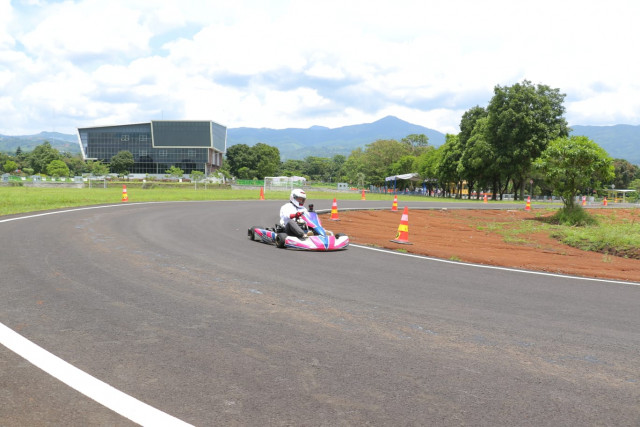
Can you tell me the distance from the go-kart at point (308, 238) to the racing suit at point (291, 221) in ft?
0.35

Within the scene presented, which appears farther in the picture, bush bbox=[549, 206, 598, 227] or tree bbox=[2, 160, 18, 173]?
tree bbox=[2, 160, 18, 173]

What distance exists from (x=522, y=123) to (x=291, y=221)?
47.8 metres

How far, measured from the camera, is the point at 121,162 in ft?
436

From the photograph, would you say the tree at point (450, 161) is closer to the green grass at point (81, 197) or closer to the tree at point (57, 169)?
Answer: the green grass at point (81, 197)

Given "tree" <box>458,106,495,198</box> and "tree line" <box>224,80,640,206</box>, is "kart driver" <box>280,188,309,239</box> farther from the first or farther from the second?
"tree" <box>458,106,495,198</box>

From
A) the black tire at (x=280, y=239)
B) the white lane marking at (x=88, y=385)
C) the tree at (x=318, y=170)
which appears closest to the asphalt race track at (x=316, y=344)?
the white lane marking at (x=88, y=385)

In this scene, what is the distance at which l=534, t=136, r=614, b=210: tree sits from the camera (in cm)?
2459

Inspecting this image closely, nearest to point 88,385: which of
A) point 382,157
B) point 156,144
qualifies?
point 382,157

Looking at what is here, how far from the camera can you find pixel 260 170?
5364 inches

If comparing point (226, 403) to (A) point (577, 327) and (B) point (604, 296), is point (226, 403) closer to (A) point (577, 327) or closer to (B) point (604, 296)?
(A) point (577, 327)

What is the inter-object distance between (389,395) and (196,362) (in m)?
1.47

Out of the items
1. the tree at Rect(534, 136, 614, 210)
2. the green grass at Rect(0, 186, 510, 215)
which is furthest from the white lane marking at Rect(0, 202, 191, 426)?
the tree at Rect(534, 136, 614, 210)

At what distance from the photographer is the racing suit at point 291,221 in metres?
10.6

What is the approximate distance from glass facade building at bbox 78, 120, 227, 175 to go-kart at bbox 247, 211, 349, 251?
135 metres
